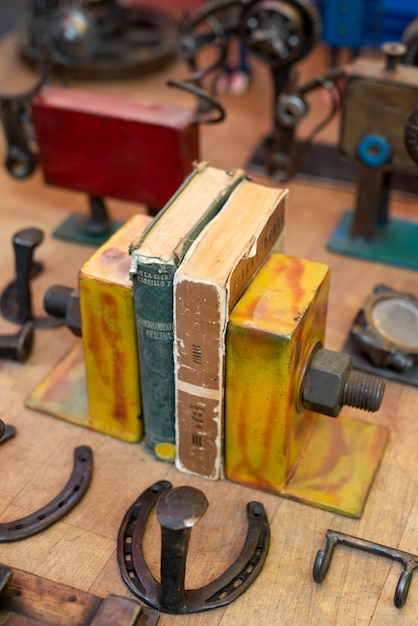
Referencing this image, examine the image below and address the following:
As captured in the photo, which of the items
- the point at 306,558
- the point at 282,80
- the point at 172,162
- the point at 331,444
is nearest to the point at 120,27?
the point at 282,80

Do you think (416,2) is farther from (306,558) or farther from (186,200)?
(306,558)

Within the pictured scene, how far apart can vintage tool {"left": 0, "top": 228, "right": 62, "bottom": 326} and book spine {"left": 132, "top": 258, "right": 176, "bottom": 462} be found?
427 millimetres

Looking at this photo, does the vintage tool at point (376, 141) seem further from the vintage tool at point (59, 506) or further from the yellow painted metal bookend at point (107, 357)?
the vintage tool at point (59, 506)

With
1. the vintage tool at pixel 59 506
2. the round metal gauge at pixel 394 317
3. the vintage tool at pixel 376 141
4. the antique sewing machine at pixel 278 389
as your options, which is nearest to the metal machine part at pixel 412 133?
the vintage tool at pixel 376 141

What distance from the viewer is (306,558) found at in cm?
150

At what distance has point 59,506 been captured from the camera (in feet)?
5.16

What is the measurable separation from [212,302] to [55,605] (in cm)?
53

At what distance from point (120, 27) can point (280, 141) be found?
42.8 inches

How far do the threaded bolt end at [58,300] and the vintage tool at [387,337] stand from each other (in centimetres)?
63

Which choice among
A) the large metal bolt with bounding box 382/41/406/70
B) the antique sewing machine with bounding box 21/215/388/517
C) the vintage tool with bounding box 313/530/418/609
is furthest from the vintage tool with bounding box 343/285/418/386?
the large metal bolt with bounding box 382/41/406/70

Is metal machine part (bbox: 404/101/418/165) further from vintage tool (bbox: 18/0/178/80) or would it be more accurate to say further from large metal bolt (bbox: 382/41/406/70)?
vintage tool (bbox: 18/0/178/80)

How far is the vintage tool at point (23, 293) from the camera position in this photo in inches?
75.6

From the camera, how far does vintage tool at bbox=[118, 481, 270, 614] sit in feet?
4.13

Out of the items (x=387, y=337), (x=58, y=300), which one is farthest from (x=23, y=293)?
(x=387, y=337)
